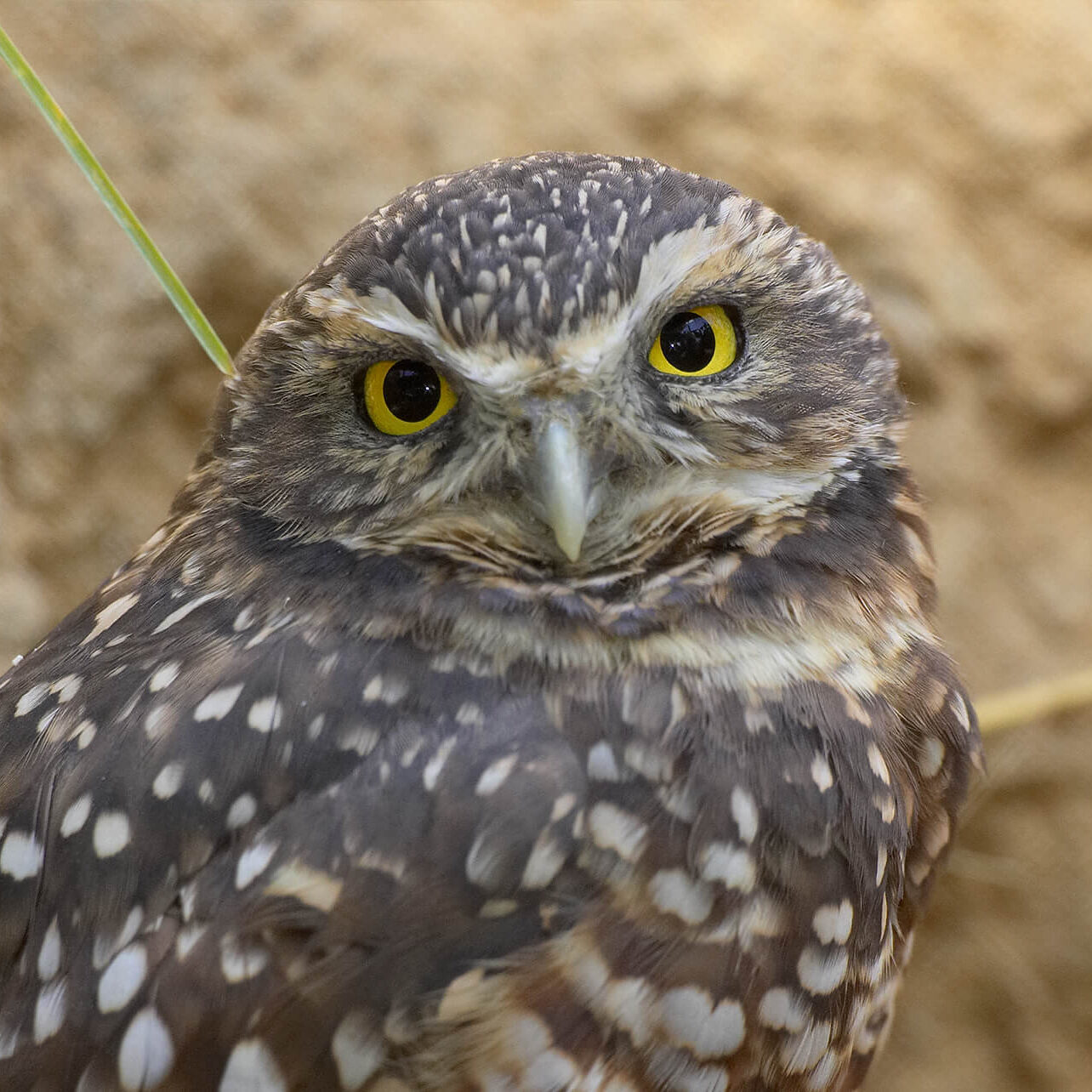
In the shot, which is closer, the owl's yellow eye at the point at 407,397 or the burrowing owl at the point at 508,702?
the burrowing owl at the point at 508,702

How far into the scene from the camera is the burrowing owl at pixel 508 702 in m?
1.17

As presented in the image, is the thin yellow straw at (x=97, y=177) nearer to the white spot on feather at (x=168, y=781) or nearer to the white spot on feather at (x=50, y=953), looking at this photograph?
the white spot on feather at (x=168, y=781)

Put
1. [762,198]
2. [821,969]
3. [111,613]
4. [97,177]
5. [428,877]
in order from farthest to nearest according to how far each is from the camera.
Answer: [762,198] → [111,613] → [97,177] → [821,969] → [428,877]

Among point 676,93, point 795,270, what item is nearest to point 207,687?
point 795,270

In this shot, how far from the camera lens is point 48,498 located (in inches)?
103

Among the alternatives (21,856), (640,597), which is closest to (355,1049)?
(21,856)

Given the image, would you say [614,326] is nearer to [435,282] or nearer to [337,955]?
[435,282]

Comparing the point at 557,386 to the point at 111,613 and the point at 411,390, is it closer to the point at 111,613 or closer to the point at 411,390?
the point at 411,390

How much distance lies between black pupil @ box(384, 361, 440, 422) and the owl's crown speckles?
7cm

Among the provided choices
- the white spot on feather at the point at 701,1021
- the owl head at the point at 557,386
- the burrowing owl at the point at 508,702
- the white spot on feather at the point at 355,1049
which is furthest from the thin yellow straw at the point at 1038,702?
the white spot on feather at the point at 355,1049

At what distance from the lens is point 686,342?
1332 millimetres

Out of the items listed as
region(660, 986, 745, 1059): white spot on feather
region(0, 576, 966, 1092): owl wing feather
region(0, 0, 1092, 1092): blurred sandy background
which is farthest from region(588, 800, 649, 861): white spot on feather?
region(0, 0, 1092, 1092): blurred sandy background

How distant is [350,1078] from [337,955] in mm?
122

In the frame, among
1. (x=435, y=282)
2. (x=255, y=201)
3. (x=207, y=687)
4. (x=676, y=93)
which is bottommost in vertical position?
(x=207, y=687)
